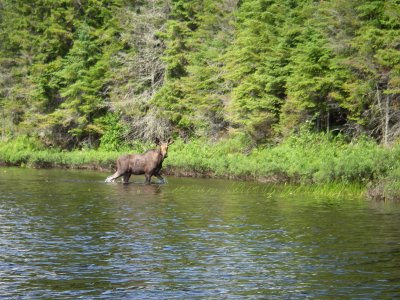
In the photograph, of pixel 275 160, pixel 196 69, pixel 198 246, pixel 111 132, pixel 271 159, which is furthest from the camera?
pixel 111 132

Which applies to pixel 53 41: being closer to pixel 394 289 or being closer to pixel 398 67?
pixel 398 67

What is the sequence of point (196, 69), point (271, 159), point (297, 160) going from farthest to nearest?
1. point (196, 69)
2. point (271, 159)
3. point (297, 160)

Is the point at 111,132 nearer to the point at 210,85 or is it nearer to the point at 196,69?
the point at 196,69

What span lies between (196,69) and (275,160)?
14133mm

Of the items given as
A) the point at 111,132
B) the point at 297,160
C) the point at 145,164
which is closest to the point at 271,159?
the point at 297,160

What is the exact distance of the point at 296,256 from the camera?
16844 millimetres

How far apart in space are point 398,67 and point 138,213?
15.9m

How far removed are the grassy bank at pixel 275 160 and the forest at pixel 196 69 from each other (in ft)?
3.79

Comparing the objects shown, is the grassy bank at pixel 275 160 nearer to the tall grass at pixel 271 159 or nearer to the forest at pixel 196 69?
the tall grass at pixel 271 159

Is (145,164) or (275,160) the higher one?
(275,160)

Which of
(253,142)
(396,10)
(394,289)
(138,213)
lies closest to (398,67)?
(396,10)

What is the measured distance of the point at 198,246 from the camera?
18.0 meters

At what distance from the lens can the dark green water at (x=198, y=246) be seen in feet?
45.5

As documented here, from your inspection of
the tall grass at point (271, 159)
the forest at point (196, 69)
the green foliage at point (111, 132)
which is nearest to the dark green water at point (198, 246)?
the tall grass at point (271, 159)
